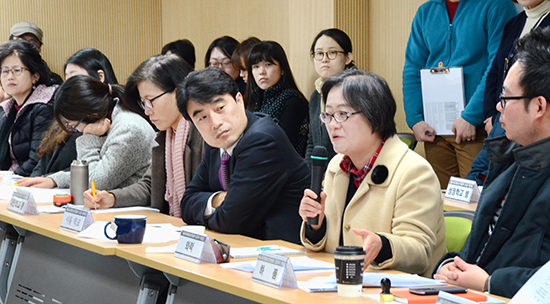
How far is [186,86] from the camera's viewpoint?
2451 millimetres

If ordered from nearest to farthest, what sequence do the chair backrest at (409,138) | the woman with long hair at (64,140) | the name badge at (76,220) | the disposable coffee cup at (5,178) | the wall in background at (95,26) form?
the name badge at (76,220) < the disposable coffee cup at (5,178) < the woman with long hair at (64,140) < the chair backrest at (409,138) < the wall in background at (95,26)

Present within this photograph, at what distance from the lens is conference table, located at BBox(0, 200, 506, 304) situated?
5.10ft

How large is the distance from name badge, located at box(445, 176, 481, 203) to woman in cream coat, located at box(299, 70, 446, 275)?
2.78 feet

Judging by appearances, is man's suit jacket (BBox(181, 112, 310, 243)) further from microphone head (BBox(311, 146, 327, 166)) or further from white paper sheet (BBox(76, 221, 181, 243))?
microphone head (BBox(311, 146, 327, 166))

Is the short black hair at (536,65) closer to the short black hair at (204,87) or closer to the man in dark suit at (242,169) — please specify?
the man in dark suit at (242,169)

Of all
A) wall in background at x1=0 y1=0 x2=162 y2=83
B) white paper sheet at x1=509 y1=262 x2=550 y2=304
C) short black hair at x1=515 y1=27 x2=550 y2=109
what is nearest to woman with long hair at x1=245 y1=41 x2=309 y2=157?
short black hair at x1=515 y1=27 x2=550 y2=109

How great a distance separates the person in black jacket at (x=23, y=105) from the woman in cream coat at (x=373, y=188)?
9.71ft

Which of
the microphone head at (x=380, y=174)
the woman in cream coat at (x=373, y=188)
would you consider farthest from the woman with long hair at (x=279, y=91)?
the microphone head at (x=380, y=174)

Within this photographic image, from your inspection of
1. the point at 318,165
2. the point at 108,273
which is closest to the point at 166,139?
the point at 108,273

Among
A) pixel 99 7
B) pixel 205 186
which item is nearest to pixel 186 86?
pixel 205 186

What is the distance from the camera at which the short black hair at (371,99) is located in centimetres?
196

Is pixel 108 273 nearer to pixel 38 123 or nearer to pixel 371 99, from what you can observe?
pixel 371 99

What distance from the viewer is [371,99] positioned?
1.97 metres

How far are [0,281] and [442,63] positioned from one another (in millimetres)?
2781
